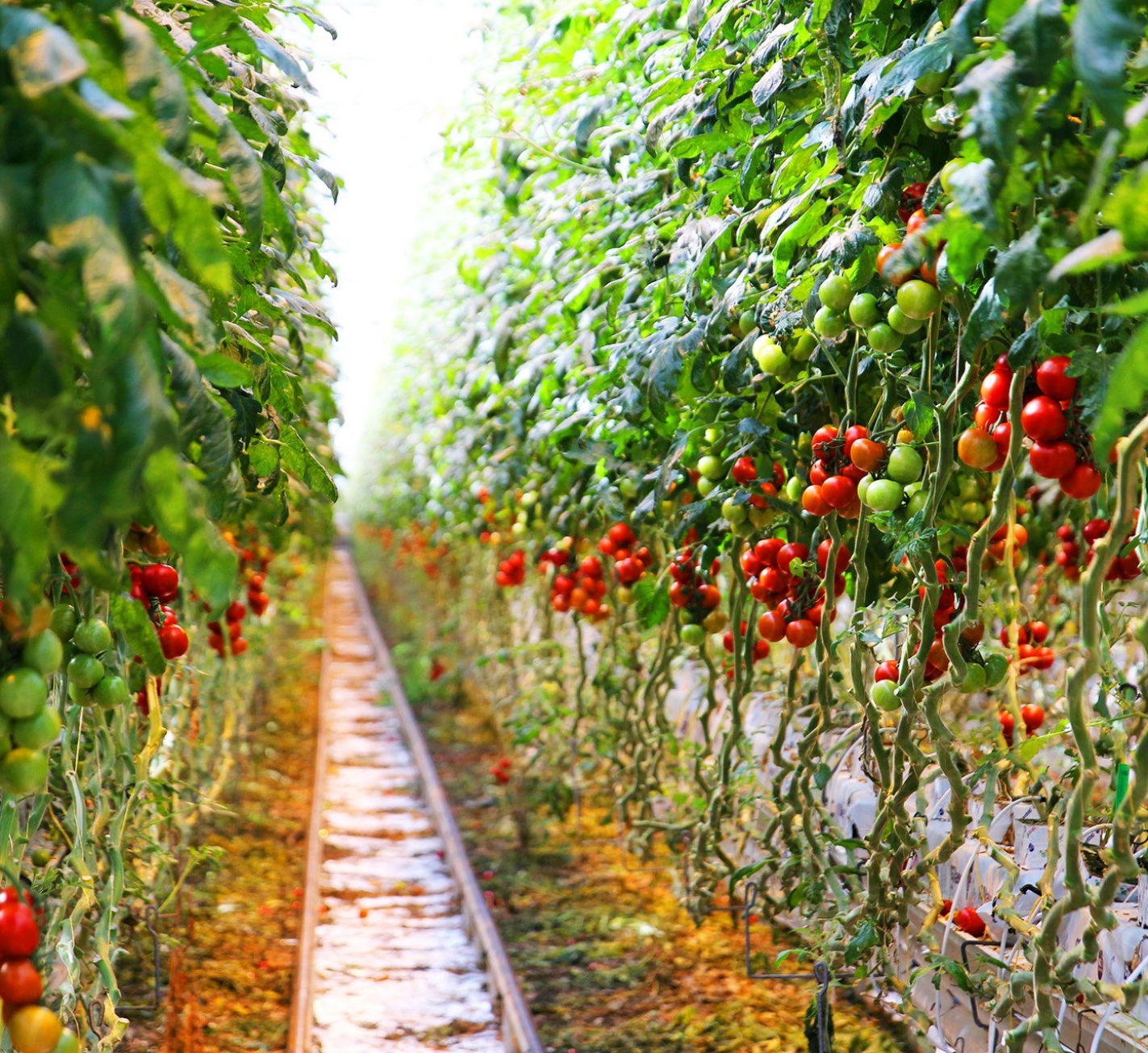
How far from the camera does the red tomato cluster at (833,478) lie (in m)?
1.95

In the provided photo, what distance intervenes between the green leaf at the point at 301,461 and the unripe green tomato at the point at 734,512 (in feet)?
2.72

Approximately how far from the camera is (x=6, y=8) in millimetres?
944

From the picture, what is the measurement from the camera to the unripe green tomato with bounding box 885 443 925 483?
5.88 feet

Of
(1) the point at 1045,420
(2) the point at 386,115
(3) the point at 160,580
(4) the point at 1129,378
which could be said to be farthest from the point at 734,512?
(2) the point at 386,115

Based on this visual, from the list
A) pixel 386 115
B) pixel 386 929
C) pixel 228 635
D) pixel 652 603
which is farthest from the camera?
pixel 386 115

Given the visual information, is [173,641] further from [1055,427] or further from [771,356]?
[1055,427]

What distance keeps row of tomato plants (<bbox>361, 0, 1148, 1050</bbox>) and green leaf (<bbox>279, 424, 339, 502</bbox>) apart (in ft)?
2.26

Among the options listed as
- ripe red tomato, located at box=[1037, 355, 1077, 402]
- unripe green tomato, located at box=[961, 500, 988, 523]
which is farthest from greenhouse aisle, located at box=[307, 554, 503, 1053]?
ripe red tomato, located at box=[1037, 355, 1077, 402]

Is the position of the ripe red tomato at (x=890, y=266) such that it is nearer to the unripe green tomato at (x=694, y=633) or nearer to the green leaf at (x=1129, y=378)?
the green leaf at (x=1129, y=378)

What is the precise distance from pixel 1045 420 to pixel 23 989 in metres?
1.45

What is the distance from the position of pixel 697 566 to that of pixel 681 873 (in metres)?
1.48

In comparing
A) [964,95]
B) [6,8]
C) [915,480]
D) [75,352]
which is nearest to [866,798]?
[915,480]

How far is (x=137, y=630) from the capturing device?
1.70 metres

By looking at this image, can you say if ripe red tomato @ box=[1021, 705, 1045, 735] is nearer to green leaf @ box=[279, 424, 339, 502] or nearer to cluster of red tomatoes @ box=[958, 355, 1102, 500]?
cluster of red tomatoes @ box=[958, 355, 1102, 500]
